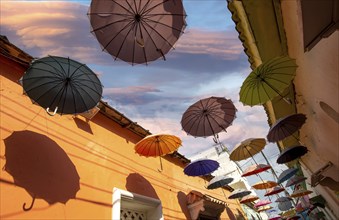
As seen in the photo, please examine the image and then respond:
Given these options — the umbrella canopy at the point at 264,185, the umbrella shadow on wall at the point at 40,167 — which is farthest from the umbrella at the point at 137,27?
the umbrella canopy at the point at 264,185

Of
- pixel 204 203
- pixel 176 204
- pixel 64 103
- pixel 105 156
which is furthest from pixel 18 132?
pixel 204 203

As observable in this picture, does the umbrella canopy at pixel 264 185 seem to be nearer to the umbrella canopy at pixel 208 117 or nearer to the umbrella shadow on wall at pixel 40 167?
the umbrella canopy at pixel 208 117

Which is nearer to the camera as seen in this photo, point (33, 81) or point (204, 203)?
point (33, 81)

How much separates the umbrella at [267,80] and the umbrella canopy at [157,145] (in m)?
2.45

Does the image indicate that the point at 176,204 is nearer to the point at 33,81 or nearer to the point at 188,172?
the point at 188,172

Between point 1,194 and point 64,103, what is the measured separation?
194cm

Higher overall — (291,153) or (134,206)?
(291,153)

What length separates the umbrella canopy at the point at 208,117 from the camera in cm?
721

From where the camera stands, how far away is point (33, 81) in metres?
4.14

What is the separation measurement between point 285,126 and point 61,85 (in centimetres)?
580

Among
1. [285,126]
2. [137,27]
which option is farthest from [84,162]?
[285,126]

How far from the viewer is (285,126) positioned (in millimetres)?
5898

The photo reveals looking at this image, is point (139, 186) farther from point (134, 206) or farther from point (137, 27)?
point (137, 27)

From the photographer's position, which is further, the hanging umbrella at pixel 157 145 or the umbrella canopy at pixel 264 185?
the umbrella canopy at pixel 264 185
